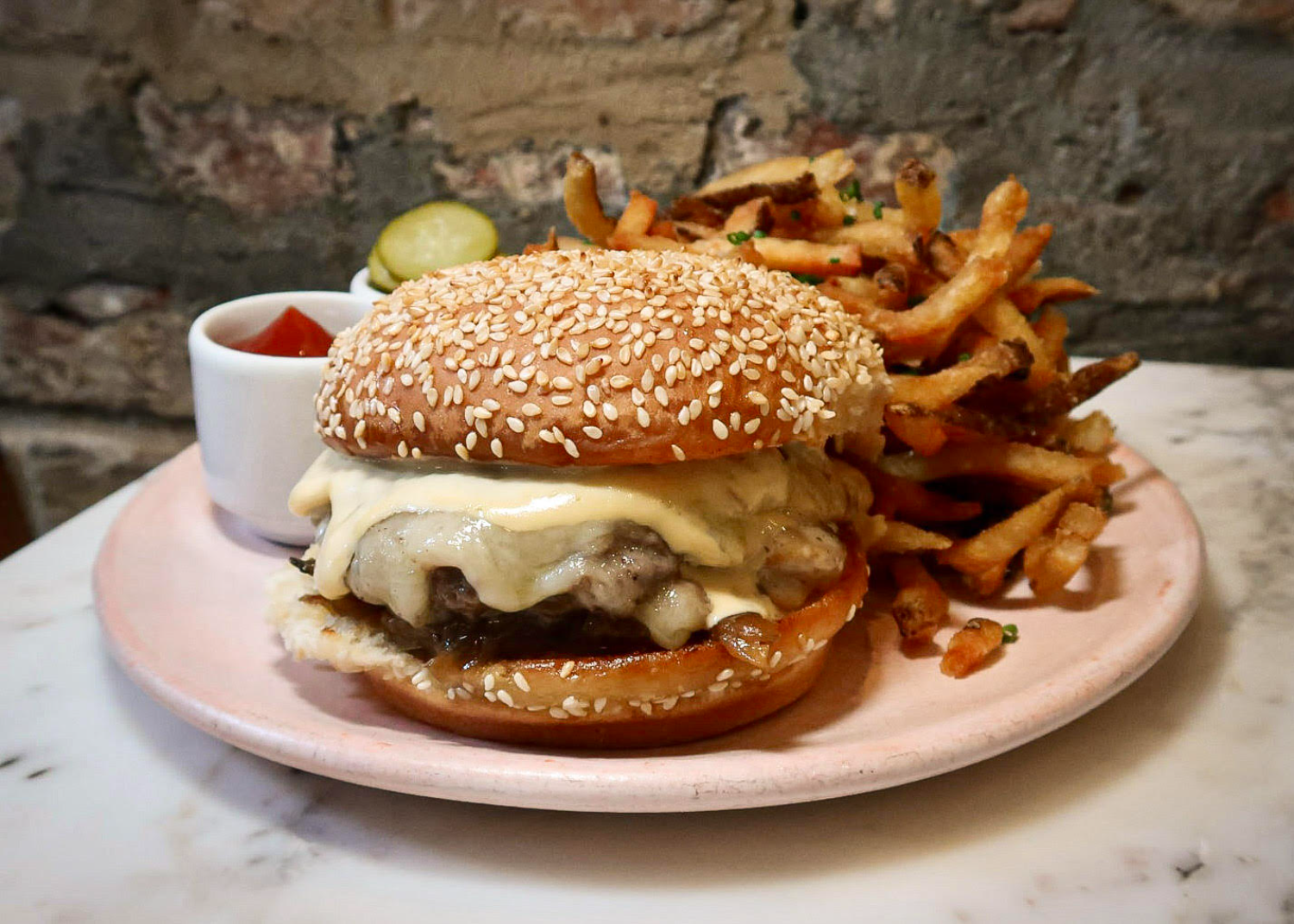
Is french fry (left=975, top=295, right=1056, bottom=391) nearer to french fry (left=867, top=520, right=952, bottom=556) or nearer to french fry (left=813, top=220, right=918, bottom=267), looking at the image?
french fry (left=813, top=220, right=918, bottom=267)

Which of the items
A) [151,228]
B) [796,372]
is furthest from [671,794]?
[151,228]

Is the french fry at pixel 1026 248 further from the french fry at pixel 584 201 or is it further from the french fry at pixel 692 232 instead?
the french fry at pixel 584 201

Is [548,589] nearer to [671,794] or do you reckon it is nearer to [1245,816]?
[671,794]

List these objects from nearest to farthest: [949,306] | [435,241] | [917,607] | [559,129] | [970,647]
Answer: [970,647]
[917,607]
[949,306]
[435,241]
[559,129]

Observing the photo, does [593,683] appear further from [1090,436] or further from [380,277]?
[380,277]

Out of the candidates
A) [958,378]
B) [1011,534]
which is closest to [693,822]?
[1011,534]

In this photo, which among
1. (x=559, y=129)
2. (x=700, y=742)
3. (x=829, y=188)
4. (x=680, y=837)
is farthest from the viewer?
(x=559, y=129)

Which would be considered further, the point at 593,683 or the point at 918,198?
the point at 918,198

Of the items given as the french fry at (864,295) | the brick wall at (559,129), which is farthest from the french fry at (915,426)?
the brick wall at (559,129)
